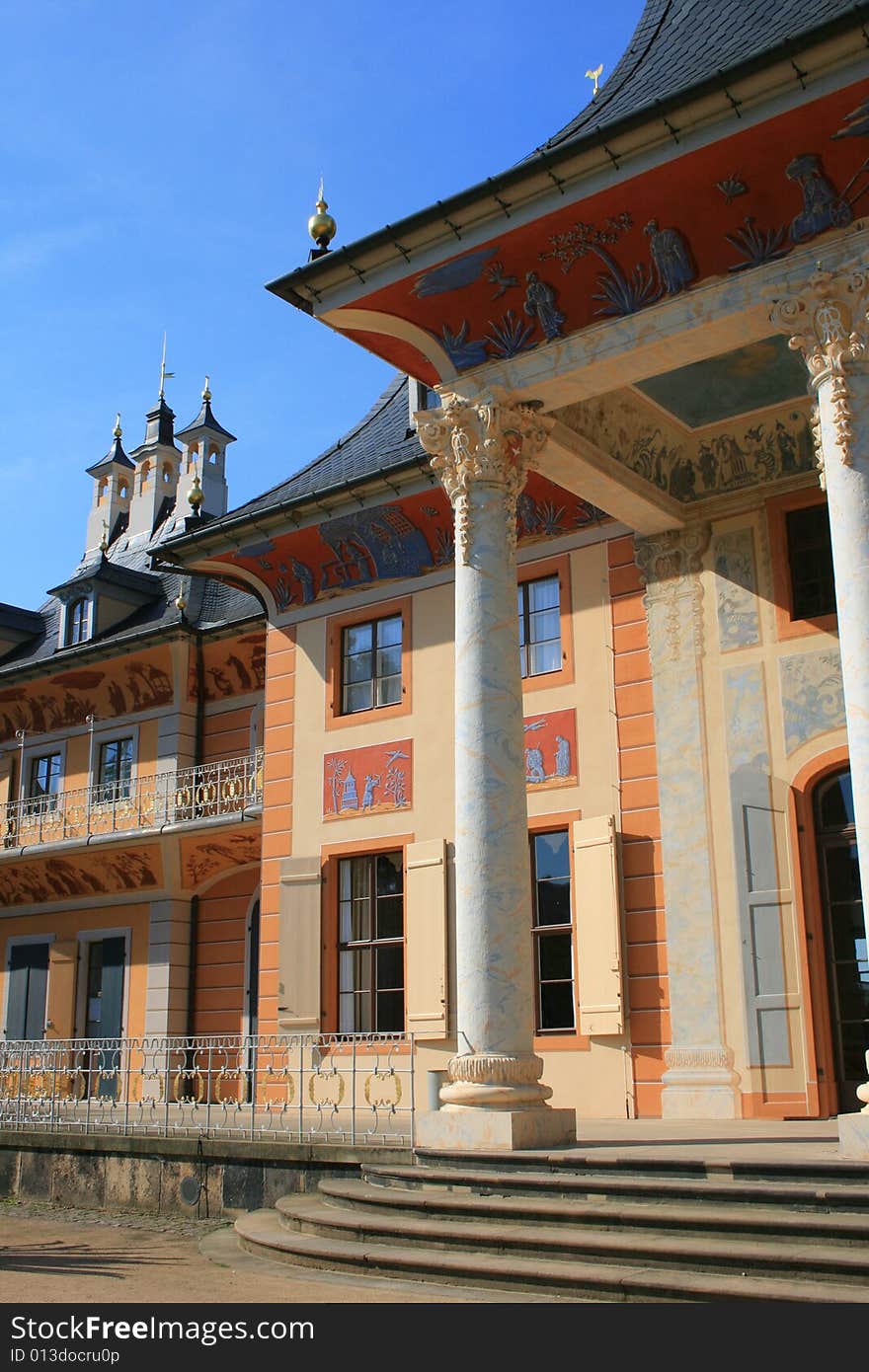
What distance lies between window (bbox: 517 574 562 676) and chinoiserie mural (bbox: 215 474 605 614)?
63 cm

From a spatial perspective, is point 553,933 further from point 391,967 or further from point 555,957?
point 391,967

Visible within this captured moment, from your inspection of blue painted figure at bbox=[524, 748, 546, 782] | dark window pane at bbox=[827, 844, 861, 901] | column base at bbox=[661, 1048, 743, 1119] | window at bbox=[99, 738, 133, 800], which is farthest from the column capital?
window at bbox=[99, 738, 133, 800]

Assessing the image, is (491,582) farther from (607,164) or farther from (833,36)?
(833,36)

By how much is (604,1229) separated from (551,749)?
25.2 feet

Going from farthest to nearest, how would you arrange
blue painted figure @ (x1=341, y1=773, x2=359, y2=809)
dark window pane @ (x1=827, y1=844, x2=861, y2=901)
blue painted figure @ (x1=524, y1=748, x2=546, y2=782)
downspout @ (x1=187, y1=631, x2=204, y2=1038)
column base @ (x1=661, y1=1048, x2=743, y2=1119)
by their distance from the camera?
downspout @ (x1=187, y1=631, x2=204, y2=1038) → blue painted figure @ (x1=341, y1=773, x2=359, y2=809) → blue painted figure @ (x1=524, y1=748, x2=546, y2=782) → dark window pane @ (x1=827, y1=844, x2=861, y2=901) → column base @ (x1=661, y1=1048, x2=743, y2=1119)

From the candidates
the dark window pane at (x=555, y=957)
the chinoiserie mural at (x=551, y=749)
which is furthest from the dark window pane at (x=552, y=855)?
the dark window pane at (x=555, y=957)

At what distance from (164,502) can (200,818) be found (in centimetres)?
1097

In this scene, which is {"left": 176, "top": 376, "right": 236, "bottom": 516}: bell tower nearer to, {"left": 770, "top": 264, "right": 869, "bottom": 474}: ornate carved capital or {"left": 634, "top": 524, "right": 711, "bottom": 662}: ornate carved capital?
{"left": 634, "top": 524, "right": 711, "bottom": 662}: ornate carved capital

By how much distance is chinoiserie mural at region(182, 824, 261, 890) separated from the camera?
20406mm

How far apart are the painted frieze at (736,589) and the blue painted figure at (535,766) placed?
255 cm

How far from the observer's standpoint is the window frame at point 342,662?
55.4 feet

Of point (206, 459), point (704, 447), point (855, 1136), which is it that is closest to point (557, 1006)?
point (704, 447)

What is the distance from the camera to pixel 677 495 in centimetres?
1441

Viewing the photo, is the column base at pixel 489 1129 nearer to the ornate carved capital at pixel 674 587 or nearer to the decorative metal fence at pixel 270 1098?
the decorative metal fence at pixel 270 1098
